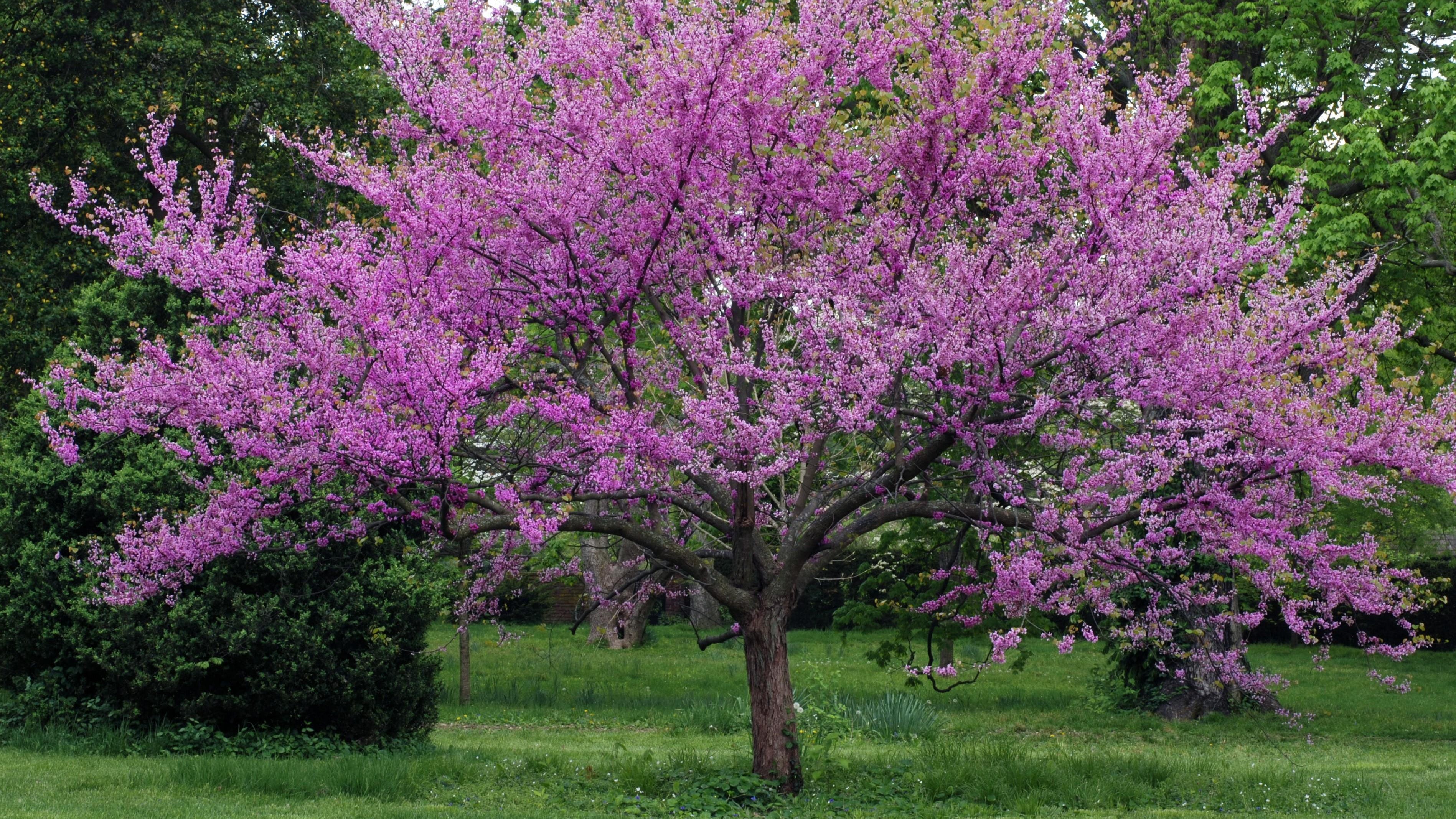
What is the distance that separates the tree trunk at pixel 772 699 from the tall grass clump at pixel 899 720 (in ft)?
13.5

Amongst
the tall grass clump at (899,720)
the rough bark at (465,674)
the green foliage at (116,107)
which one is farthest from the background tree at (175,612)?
the tall grass clump at (899,720)

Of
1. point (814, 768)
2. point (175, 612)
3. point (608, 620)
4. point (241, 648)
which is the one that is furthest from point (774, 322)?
point (608, 620)

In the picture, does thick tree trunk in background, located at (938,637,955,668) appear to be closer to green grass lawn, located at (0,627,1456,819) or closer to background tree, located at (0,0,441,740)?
green grass lawn, located at (0,627,1456,819)

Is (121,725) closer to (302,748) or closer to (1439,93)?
(302,748)

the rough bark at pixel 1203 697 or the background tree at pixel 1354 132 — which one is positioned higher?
the background tree at pixel 1354 132

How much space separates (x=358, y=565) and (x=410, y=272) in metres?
5.12

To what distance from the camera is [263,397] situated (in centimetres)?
732

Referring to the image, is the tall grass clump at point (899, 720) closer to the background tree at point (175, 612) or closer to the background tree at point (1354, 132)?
the background tree at point (1354, 132)

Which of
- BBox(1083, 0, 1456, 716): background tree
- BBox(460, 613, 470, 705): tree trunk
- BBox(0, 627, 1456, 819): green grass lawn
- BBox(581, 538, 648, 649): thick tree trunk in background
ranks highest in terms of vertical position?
BBox(1083, 0, 1456, 716): background tree

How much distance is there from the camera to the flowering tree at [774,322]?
798 cm

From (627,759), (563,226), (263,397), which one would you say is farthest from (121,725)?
(563,226)

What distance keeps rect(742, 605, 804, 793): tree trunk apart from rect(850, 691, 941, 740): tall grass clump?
4103mm

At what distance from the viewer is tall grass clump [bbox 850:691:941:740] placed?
1385 centimetres

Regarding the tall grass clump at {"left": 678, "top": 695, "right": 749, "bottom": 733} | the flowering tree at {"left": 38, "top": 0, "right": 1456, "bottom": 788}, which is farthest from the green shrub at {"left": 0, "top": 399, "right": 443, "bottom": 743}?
the tall grass clump at {"left": 678, "top": 695, "right": 749, "bottom": 733}
